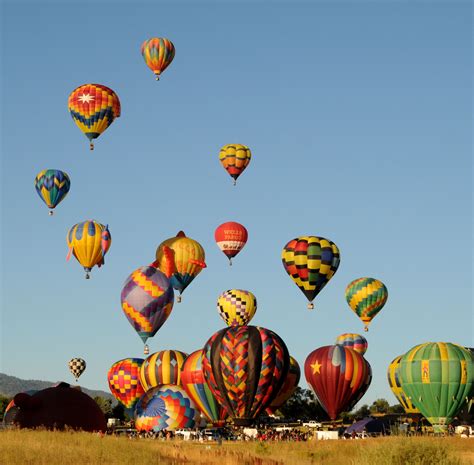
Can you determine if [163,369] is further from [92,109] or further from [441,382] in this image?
[441,382]

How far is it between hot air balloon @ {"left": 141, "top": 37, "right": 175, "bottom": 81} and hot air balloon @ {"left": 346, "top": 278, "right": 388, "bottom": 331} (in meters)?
28.1

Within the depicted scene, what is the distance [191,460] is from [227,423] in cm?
3582

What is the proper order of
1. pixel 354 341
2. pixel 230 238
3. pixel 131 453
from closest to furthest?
pixel 131 453 → pixel 230 238 → pixel 354 341

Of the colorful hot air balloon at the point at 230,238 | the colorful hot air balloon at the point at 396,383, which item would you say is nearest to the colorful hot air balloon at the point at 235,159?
the colorful hot air balloon at the point at 230,238

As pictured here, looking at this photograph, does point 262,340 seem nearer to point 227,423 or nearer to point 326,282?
point 227,423

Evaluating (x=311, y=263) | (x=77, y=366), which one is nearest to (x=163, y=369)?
(x=311, y=263)

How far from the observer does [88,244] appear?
77750 millimetres

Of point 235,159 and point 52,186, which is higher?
point 235,159

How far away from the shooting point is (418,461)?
31.7 meters

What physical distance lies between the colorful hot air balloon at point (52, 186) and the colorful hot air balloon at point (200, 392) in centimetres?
1798

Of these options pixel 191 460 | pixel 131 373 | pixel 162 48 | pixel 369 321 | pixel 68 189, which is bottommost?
pixel 191 460

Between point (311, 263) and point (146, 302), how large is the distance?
13194 millimetres

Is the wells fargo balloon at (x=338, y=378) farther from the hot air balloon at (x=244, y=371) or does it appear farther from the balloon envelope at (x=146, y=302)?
the balloon envelope at (x=146, y=302)

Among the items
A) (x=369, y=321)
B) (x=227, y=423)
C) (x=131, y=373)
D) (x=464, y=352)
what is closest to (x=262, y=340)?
(x=227, y=423)
